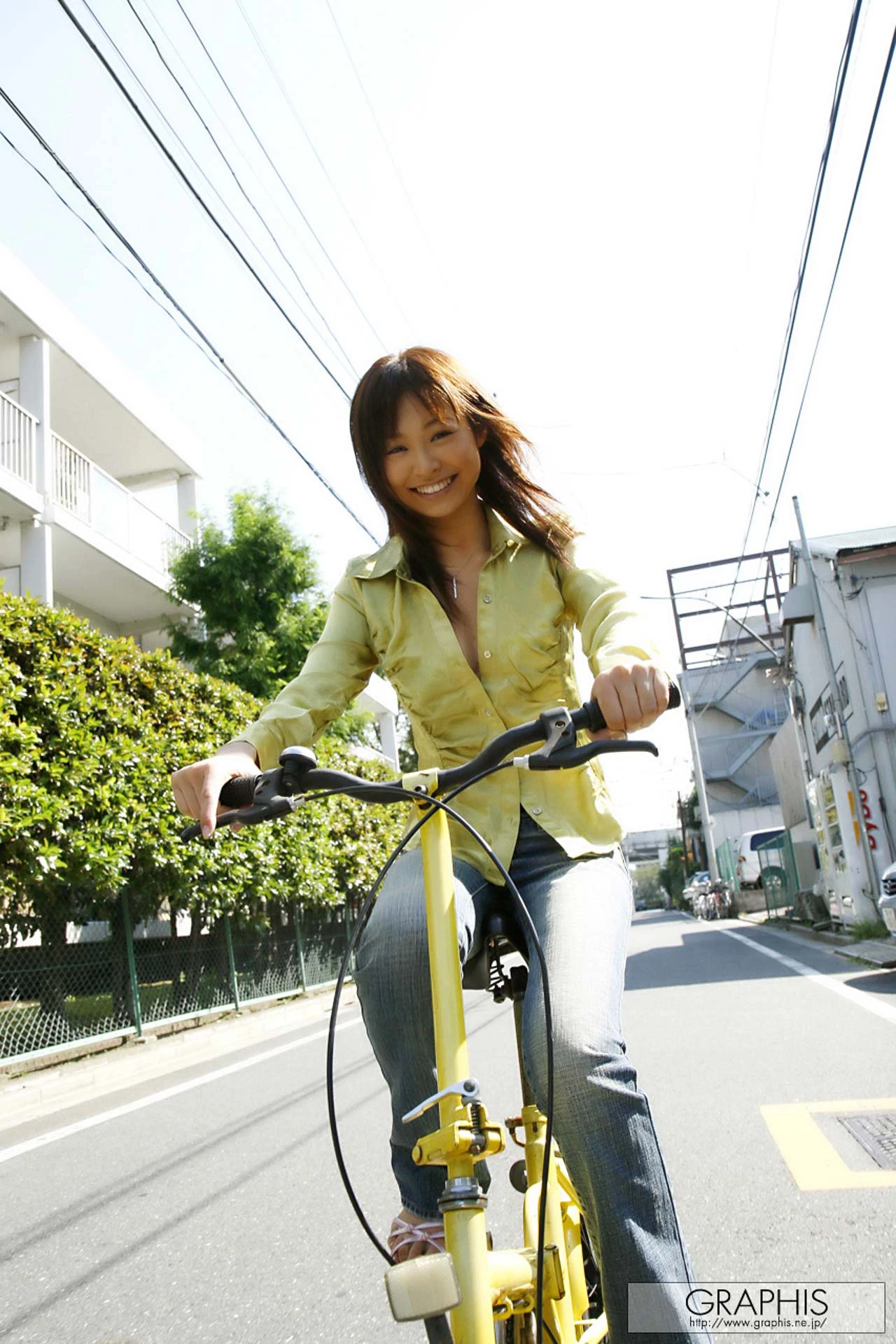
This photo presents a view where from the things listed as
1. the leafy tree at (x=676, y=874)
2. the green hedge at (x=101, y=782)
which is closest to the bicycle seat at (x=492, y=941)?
the green hedge at (x=101, y=782)

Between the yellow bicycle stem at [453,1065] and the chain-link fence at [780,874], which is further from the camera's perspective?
the chain-link fence at [780,874]

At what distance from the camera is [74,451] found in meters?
16.3

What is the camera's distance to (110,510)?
17.5m

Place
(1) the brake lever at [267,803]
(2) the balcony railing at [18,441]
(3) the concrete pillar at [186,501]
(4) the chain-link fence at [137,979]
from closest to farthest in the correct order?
1. (1) the brake lever at [267,803]
2. (4) the chain-link fence at [137,979]
3. (2) the balcony railing at [18,441]
4. (3) the concrete pillar at [186,501]

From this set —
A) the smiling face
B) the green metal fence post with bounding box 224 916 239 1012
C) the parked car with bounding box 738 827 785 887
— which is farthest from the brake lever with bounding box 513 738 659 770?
the parked car with bounding box 738 827 785 887

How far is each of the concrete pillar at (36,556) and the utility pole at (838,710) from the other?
36.9ft

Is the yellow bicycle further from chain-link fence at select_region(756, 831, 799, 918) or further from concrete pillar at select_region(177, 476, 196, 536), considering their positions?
chain-link fence at select_region(756, 831, 799, 918)

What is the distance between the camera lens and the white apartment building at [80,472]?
1493 centimetres

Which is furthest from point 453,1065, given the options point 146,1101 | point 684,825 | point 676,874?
point 676,874

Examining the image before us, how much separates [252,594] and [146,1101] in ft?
40.7

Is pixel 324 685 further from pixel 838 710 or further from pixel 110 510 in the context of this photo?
pixel 110 510

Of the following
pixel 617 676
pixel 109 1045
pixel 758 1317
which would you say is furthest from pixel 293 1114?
pixel 617 676

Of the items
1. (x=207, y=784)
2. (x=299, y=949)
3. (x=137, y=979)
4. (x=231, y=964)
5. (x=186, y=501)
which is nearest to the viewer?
(x=207, y=784)

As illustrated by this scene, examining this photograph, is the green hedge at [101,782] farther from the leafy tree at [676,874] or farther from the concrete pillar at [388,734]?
the leafy tree at [676,874]
